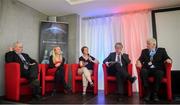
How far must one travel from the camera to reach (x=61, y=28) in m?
5.21

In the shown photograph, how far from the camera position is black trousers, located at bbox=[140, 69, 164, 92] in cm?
320

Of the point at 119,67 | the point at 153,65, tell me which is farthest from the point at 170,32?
the point at 119,67

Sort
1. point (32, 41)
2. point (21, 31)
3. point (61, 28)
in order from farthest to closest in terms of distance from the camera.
→ point (61, 28) < point (32, 41) < point (21, 31)

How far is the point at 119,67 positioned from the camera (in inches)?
141

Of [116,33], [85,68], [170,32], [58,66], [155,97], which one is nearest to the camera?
[155,97]

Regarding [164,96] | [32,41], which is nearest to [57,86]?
[32,41]

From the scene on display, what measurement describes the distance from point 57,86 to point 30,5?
222 cm

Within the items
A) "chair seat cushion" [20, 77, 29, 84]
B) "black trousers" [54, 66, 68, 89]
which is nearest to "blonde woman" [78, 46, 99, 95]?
"black trousers" [54, 66, 68, 89]

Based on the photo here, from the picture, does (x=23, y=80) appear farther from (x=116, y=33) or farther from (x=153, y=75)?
(x=116, y=33)

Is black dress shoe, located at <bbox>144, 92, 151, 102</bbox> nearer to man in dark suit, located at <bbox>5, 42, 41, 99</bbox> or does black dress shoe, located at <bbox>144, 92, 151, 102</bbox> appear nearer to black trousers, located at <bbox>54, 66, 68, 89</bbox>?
black trousers, located at <bbox>54, 66, 68, 89</bbox>

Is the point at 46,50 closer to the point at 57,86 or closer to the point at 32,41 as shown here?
the point at 32,41

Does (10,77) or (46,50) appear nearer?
(10,77)

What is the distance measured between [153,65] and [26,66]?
8.57ft

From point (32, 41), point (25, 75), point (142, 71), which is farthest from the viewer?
point (32, 41)
